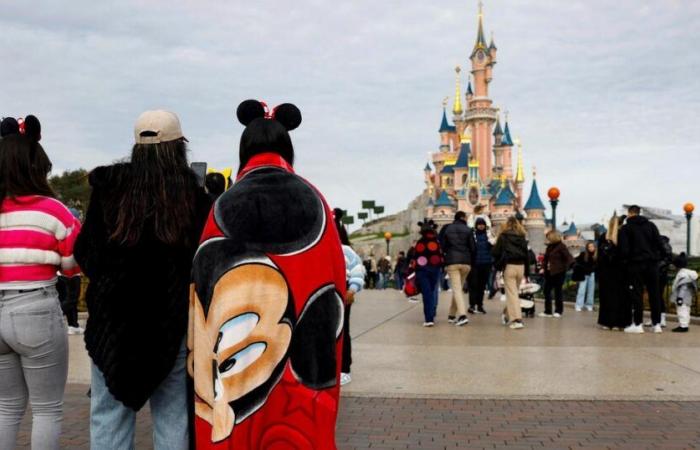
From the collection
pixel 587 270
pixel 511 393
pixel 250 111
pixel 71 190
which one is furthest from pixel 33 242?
pixel 71 190

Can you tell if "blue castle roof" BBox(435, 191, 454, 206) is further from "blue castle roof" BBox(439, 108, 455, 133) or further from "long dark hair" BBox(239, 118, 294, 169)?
"long dark hair" BBox(239, 118, 294, 169)

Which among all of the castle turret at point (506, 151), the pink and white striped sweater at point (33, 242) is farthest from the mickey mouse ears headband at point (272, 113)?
the castle turret at point (506, 151)

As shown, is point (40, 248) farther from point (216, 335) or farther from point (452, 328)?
point (452, 328)

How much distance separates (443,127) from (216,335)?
349ft

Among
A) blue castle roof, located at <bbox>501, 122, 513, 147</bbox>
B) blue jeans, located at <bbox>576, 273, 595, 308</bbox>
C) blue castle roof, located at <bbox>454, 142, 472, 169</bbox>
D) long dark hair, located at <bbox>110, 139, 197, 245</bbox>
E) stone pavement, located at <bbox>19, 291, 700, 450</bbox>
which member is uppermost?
blue castle roof, located at <bbox>501, 122, 513, 147</bbox>

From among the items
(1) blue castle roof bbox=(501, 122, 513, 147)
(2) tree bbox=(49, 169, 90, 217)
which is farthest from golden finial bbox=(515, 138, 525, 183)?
(2) tree bbox=(49, 169, 90, 217)

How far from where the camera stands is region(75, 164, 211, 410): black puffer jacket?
9.58 ft

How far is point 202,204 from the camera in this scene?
3125 millimetres

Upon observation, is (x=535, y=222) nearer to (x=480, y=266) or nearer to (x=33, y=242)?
(x=480, y=266)

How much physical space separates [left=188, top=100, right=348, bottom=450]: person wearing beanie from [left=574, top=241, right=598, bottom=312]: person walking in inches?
447

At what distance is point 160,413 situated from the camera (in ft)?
9.98

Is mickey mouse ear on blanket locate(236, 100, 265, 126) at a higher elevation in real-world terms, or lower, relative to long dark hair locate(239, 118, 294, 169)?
higher

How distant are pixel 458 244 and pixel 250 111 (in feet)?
30.9

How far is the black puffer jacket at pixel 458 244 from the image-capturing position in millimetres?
12242
